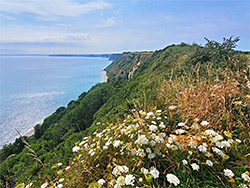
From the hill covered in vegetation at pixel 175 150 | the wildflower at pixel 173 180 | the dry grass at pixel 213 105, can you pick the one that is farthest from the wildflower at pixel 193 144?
the dry grass at pixel 213 105

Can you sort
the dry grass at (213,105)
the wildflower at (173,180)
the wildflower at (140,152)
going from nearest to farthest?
1. the wildflower at (173,180)
2. the wildflower at (140,152)
3. the dry grass at (213,105)

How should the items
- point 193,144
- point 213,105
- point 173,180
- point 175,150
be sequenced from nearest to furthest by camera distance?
point 173,180 → point 193,144 → point 175,150 → point 213,105

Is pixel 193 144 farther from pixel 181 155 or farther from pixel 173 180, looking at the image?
pixel 173 180

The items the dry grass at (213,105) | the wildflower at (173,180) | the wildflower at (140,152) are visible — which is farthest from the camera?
the dry grass at (213,105)

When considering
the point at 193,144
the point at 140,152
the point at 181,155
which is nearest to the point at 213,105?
the point at 193,144

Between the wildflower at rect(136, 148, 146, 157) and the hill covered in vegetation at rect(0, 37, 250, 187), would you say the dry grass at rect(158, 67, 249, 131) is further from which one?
the wildflower at rect(136, 148, 146, 157)

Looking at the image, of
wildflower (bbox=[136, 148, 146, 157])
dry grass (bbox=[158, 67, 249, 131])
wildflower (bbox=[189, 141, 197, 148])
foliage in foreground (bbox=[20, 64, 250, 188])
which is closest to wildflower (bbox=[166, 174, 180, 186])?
foliage in foreground (bbox=[20, 64, 250, 188])

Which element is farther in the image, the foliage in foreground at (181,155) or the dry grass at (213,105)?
the dry grass at (213,105)

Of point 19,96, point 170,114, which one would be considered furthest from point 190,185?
point 19,96

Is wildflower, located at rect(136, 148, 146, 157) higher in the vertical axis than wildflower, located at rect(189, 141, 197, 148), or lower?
lower

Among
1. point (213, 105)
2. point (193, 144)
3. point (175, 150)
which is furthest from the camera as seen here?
point (213, 105)

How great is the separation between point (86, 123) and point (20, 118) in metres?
30.2

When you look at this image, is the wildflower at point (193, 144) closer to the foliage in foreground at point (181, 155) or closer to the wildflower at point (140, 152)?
the foliage in foreground at point (181, 155)

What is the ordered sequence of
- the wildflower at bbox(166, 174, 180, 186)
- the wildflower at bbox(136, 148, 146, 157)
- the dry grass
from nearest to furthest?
1. the wildflower at bbox(166, 174, 180, 186)
2. the wildflower at bbox(136, 148, 146, 157)
3. the dry grass
